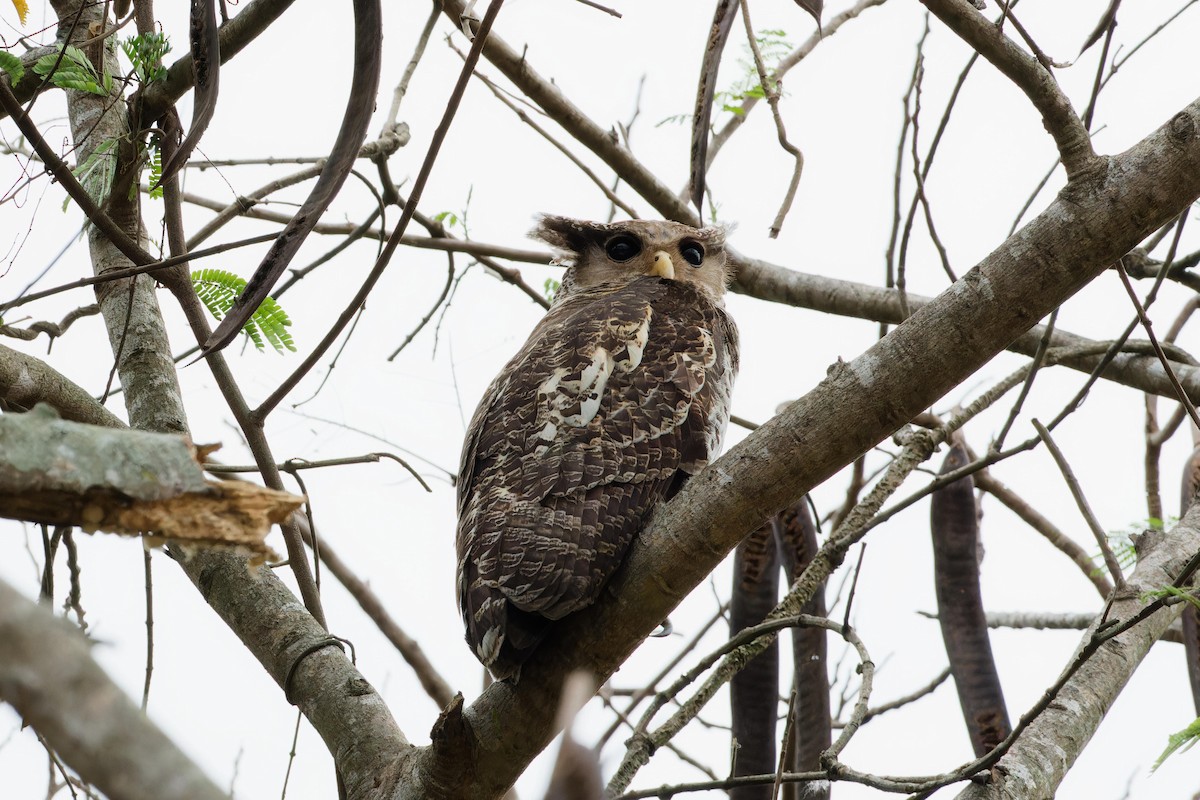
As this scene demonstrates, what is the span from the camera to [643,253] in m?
→ 5.18

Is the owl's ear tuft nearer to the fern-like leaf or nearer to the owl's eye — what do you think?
the owl's eye

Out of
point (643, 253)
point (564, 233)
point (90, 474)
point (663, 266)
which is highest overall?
point (564, 233)

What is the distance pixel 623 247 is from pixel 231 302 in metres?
2.16

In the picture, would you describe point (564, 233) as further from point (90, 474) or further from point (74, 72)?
point (90, 474)

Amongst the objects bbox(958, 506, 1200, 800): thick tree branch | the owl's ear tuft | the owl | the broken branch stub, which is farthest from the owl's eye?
the broken branch stub

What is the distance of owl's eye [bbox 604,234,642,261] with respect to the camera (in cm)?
525

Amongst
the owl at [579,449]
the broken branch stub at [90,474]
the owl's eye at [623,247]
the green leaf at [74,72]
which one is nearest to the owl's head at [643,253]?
the owl's eye at [623,247]

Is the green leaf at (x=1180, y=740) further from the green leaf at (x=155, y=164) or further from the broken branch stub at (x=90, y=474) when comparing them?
the green leaf at (x=155, y=164)

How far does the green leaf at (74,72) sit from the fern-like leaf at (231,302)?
2.11 ft

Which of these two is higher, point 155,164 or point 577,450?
point 155,164

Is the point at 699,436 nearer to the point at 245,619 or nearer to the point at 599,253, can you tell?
the point at 245,619

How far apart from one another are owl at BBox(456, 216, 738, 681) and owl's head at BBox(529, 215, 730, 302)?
19.1 inches

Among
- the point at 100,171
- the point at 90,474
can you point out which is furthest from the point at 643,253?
the point at 90,474

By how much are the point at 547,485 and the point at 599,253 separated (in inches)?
98.1
